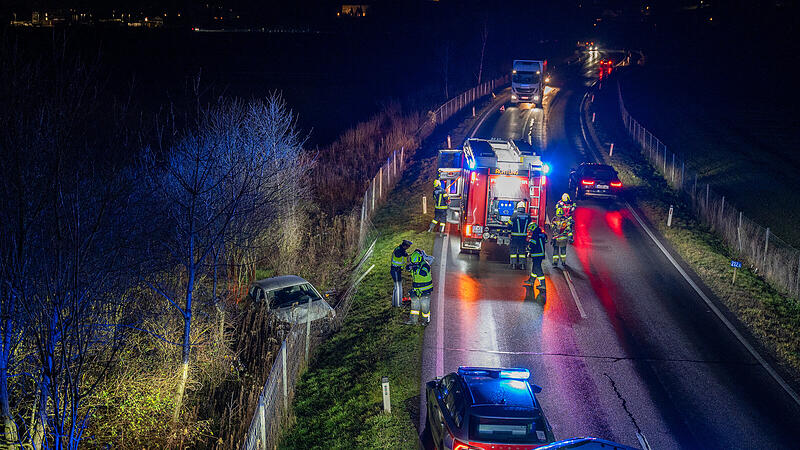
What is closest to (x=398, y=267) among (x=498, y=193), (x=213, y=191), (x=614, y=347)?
(x=213, y=191)

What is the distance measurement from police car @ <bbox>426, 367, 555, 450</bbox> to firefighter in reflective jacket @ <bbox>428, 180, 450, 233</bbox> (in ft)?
40.7

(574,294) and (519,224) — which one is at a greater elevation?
(519,224)

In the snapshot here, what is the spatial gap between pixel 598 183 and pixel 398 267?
1362 cm

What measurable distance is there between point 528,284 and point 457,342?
344 centimetres

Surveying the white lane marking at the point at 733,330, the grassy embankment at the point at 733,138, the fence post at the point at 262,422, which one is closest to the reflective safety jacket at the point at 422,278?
the fence post at the point at 262,422

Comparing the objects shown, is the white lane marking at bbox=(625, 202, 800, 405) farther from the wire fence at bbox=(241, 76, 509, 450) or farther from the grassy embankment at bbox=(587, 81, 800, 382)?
the wire fence at bbox=(241, 76, 509, 450)

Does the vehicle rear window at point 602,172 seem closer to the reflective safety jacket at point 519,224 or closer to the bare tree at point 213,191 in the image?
the reflective safety jacket at point 519,224

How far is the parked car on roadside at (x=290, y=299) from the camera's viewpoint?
15695 millimetres

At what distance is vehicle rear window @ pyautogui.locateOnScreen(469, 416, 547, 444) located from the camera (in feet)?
29.7

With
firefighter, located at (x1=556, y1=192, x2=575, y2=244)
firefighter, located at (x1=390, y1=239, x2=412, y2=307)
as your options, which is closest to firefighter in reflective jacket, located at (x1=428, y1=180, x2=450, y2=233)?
firefighter, located at (x1=556, y1=192, x2=575, y2=244)

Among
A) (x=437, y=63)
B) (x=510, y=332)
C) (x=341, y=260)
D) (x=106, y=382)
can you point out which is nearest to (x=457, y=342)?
(x=510, y=332)

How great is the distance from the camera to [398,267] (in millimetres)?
15680

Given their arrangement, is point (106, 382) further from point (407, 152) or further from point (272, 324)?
point (407, 152)

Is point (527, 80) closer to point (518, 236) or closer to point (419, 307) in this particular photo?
point (518, 236)
